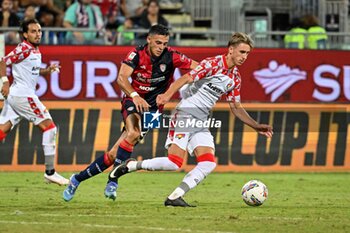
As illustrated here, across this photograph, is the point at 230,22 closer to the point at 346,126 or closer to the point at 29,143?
the point at 346,126

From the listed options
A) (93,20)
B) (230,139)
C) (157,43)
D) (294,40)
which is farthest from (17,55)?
(294,40)

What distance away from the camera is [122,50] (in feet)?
72.6

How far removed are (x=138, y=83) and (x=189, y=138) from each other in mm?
1628

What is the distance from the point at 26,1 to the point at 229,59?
40.7ft

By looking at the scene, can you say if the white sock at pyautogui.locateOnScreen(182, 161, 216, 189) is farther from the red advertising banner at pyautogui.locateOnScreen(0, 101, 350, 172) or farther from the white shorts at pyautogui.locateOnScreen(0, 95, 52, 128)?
the red advertising banner at pyautogui.locateOnScreen(0, 101, 350, 172)

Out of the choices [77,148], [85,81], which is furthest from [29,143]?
[85,81]

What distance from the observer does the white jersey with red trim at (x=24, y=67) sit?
15109 millimetres

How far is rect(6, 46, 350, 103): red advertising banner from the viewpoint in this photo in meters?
22.0

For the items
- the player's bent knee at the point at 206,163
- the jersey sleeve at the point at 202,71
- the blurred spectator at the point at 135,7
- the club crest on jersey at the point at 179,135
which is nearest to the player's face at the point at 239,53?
the jersey sleeve at the point at 202,71

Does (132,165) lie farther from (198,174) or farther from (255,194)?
(255,194)

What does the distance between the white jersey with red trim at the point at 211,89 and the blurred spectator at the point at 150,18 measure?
34.7 ft

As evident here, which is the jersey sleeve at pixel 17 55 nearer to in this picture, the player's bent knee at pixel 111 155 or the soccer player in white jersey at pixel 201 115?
the player's bent knee at pixel 111 155

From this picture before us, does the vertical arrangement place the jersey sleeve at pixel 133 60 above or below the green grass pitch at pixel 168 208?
above

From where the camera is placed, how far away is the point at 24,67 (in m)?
15.4
